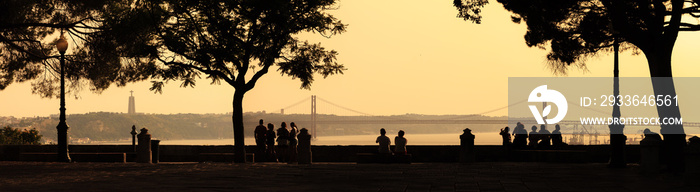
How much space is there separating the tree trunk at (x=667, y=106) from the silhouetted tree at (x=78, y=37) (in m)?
15.1

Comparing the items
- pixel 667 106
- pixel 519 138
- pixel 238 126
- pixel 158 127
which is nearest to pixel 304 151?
pixel 238 126

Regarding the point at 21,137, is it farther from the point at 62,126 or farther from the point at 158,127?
the point at 158,127

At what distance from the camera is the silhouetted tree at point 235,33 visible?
26484 millimetres

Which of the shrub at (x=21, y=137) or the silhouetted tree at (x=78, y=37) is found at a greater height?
the silhouetted tree at (x=78, y=37)

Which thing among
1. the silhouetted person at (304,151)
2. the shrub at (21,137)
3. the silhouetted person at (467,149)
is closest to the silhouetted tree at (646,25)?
the silhouetted person at (467,149)

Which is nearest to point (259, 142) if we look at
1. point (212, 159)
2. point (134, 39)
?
point (212, 159)

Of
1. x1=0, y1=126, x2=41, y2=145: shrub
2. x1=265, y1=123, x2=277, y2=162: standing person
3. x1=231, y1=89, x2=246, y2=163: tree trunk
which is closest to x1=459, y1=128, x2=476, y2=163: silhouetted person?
x1=265, y1=123, x2=277, y2=162: standing person

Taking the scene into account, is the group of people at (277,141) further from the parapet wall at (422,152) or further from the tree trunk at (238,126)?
the parapet wall at (422,152)

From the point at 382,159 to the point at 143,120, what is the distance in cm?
15104

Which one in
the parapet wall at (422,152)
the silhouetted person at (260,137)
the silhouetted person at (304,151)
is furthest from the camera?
the silhouetted person at (260,137)

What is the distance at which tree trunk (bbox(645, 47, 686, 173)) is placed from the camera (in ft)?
61.7

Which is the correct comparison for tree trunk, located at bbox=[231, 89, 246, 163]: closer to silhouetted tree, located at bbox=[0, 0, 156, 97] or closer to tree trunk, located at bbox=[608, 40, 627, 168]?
silhouetted tree, located at bbox=[0, 0, 156, 97]

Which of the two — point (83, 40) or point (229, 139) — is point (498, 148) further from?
point (229, 139)

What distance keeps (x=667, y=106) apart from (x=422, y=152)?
443 inches
